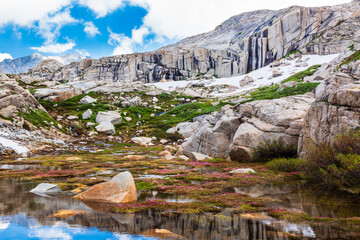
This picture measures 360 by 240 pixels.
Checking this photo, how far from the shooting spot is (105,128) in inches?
3241

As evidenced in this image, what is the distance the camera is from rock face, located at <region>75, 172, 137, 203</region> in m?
16.4

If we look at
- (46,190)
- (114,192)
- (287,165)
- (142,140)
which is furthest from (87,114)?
(114,192)

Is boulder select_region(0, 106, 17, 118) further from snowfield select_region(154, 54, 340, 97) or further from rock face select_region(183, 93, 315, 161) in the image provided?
snowfield select_region(154, 54, 340, 97)

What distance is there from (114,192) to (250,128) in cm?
2453

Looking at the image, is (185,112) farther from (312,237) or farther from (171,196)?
(312,237)

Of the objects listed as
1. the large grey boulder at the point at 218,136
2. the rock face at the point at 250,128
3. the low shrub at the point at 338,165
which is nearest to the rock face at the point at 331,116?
the low shrub at the point at 338,165

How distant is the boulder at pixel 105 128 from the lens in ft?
269

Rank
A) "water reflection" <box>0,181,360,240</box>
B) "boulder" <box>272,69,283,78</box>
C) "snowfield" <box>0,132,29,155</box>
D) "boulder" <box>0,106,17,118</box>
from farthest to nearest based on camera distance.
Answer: "boulder" <box>272,69,283,78</box>
"boulder" <box>0,106,17,118</box>
"snowfield" <box>0,132,29,155</box>
"water reflection" <box>0,181,360,240</box>

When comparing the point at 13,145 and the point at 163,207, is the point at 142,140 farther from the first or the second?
the point at 163,207

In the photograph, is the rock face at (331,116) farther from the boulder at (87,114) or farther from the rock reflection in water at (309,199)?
the boulder at (87,114)

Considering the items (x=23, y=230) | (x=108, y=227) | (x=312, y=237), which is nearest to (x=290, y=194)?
(x=312, y=237)

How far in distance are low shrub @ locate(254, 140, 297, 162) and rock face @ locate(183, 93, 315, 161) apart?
2.21ft

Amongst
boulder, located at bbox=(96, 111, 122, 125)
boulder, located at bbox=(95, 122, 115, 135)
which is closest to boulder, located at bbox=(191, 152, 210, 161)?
boulder, located at bbox=(95, 122, 115, 135)

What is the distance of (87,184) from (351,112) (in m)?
25.0
